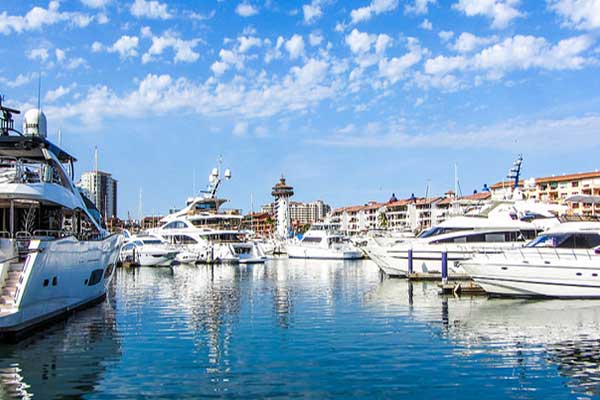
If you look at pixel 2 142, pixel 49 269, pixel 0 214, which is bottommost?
pixel 49 269

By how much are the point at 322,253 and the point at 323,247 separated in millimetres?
904

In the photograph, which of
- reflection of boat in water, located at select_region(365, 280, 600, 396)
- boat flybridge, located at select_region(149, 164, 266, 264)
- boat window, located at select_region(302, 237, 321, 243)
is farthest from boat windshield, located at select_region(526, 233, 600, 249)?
boat window, located at select_region(302, 237, 321, 243)

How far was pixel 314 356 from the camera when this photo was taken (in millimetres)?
16781

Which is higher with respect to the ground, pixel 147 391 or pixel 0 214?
pixel 0 214

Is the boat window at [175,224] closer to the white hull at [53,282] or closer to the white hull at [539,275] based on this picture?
the white hull at [53,282]

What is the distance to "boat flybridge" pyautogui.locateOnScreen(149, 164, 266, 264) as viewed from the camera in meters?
67.8

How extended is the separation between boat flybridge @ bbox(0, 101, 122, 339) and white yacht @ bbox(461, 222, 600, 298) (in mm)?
17380

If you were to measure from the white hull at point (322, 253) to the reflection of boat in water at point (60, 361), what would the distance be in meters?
56.1

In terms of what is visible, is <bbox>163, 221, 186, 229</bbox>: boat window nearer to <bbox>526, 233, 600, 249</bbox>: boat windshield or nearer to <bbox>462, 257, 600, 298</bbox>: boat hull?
<bbox>462, 257, 600, 298</bbox>: boat hull

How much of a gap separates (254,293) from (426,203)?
109 metres

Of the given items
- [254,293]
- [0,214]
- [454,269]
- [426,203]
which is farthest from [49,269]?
[426,203]

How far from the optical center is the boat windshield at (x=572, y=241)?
2789 centimetres

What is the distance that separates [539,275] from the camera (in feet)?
91.4

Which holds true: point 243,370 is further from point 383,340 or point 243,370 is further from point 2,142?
point 2,142
